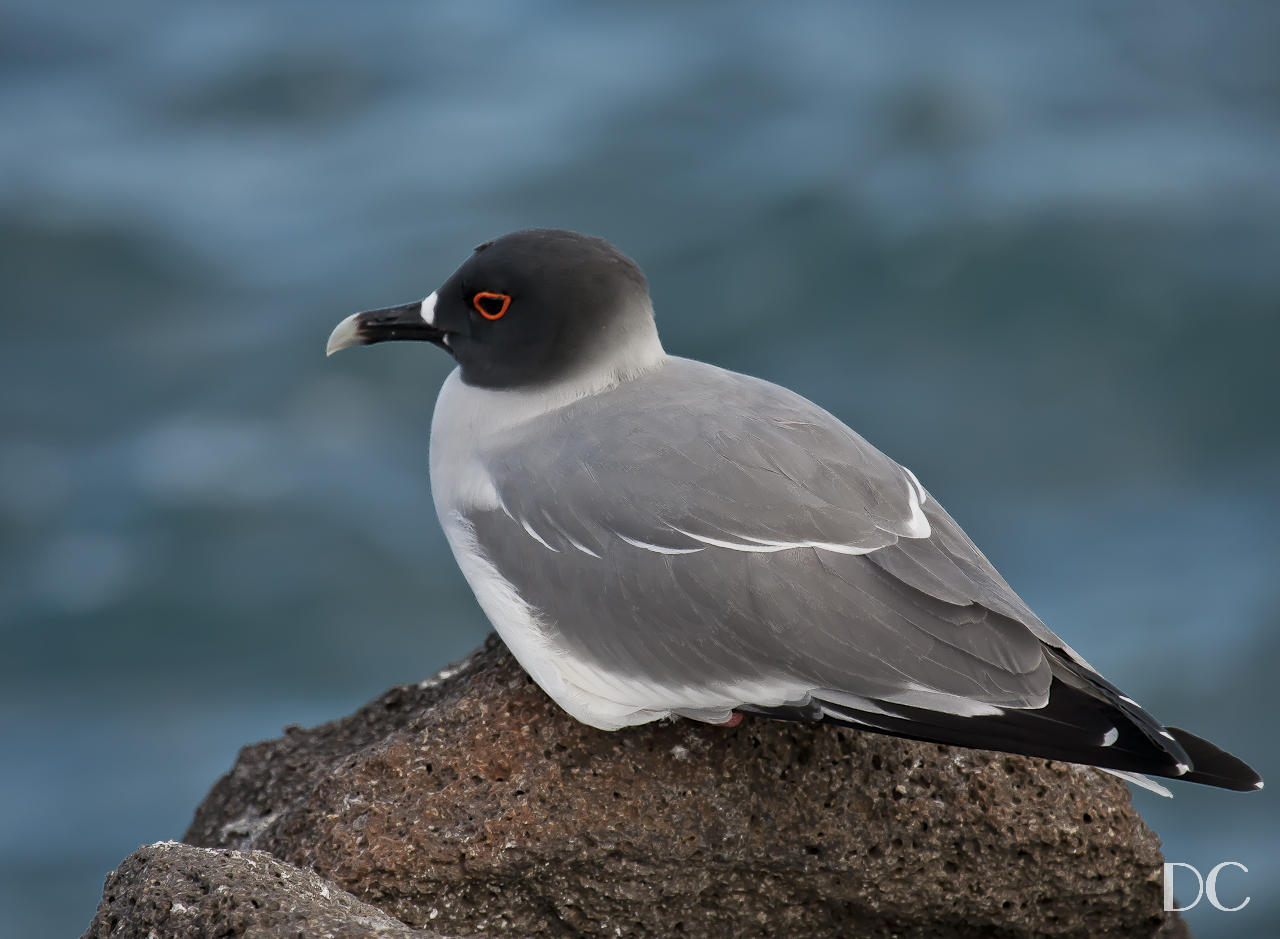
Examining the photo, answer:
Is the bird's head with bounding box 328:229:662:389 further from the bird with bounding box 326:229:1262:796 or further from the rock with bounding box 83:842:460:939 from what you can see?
the rock with bounding box 83:842:460:939

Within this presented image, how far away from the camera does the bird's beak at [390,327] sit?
5316mm

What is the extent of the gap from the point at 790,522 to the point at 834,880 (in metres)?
1.19

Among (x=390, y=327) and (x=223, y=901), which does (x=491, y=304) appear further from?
(x=223, y=901)

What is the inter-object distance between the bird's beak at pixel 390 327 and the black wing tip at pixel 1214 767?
9.35ft

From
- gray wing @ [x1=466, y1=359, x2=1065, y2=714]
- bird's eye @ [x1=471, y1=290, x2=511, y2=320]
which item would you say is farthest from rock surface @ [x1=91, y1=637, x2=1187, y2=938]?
bird's eye @ [x1=471, y1=290, x2=511, y2=320]

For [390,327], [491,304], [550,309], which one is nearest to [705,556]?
[550,309]

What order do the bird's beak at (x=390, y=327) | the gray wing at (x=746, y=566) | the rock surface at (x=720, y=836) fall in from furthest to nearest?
1. the bird's beak at (x=390, y=327)
2. the rock surface at (x=720, y=836)
3. the gray wing at (x=746, y=566)

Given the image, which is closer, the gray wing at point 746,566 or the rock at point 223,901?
the rock at point 223,901

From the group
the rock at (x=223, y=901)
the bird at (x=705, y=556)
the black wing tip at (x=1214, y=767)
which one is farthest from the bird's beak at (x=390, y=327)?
the black wing tip at (x=1214, y=767)

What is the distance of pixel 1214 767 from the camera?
13.5 feet

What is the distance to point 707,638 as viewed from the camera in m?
4.34

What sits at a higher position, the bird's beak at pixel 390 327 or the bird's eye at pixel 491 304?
the bird's beak at pixel 390 327

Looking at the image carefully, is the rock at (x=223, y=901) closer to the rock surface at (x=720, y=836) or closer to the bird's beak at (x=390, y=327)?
the rock surface at (x=720, y=836)

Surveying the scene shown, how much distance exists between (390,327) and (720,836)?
2.22 m
